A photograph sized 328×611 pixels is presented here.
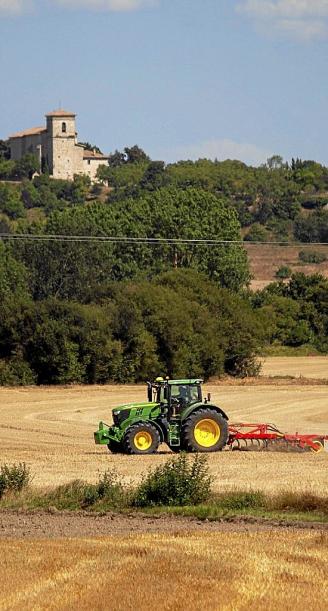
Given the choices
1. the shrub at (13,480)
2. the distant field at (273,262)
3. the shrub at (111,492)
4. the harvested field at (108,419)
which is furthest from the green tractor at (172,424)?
the distant field at (273,262)

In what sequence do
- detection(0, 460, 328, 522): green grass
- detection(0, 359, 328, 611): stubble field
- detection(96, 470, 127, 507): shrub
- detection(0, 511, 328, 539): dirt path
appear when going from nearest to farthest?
detection(0, 359, 328, 611): stubble field
detection(0, 511, 328, 539): dirt path
detection(0, 460, 328, 522): green grass
detection(96, 470, 127, 507): shrub

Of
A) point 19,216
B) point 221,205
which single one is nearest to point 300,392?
point 221,205

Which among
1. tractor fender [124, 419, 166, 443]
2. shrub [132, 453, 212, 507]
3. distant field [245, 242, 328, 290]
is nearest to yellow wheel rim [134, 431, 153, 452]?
tractor fender [124, 419, 166, 443]

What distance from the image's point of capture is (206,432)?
A: 111 feet

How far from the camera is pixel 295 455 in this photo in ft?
108

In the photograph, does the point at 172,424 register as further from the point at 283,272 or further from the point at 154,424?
the point at 283,272

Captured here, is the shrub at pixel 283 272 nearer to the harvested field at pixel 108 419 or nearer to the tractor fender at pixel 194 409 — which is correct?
the harvested field at pixel 108 419

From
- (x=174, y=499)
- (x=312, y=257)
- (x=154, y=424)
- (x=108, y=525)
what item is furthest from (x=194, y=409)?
(x=312, y=257)

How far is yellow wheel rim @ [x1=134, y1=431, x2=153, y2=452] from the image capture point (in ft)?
110

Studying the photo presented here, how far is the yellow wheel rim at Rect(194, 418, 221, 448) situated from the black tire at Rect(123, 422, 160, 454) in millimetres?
1034

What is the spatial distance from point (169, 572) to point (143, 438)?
1534cm

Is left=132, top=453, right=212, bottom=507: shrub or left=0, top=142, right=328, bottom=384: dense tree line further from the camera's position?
left=0, top=142, right=328, bottom=384: dense tree line

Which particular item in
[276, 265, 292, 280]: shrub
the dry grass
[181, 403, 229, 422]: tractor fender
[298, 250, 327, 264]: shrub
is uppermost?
[298, 250, 327, 264]: shrub

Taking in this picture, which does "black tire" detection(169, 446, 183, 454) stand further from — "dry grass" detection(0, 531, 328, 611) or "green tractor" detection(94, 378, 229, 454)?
"dry grass" detection(0, 531, 328, 611)
